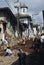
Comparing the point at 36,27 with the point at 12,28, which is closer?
the point at 12,28

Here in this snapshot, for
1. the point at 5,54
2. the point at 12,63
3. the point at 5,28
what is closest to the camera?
the point at 12,63

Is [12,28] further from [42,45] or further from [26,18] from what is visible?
[26,18]

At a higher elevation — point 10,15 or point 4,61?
point 10,15

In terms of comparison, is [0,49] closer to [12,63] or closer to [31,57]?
[31,57]

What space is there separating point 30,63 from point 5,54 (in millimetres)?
4027

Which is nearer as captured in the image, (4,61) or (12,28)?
(4,61)

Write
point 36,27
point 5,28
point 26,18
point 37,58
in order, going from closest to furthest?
point 37,58 → point 5,28 → point 26,18 → point 36,27

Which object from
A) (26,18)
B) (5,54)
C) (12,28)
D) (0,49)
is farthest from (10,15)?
(26,18)

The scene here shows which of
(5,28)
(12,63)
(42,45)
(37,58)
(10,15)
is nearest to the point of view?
(12,63)

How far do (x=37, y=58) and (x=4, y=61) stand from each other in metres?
2.83

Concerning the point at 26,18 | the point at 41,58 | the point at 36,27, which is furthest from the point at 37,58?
the point at 36,27

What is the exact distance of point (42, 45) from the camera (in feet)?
99.3

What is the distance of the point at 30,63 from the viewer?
2372 cm

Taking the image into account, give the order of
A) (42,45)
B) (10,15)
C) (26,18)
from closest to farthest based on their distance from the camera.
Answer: (42,45) < (10,15) < (26,18)
